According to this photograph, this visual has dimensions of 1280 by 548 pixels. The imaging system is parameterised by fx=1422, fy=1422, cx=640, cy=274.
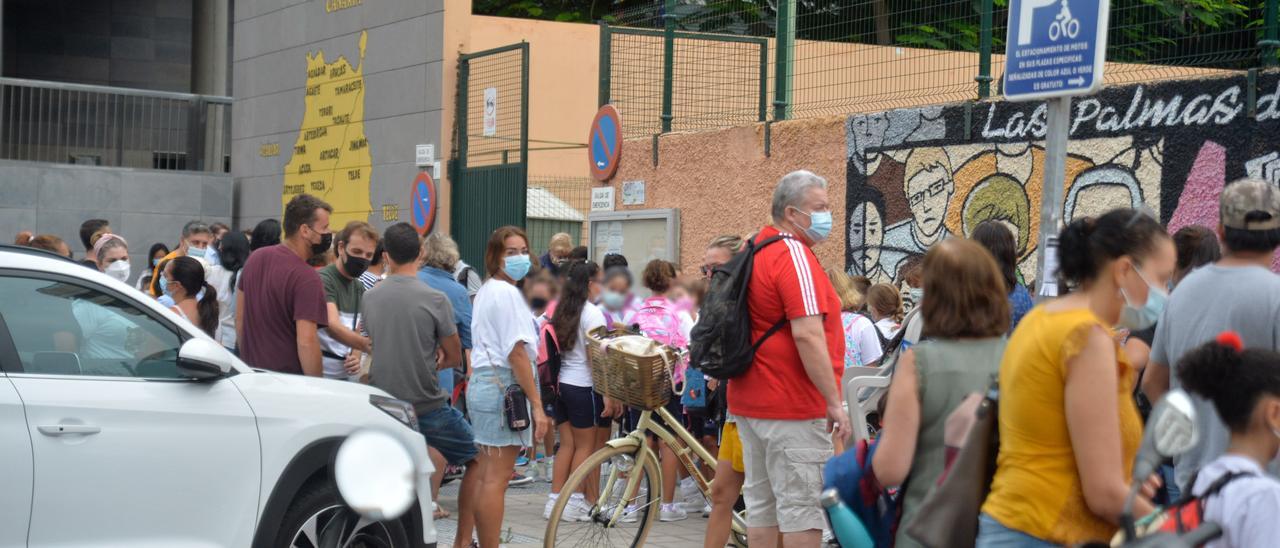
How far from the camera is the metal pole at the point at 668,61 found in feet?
44.1

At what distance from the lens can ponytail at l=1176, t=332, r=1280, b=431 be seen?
3.58 m

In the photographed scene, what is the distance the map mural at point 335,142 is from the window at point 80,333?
12346mm

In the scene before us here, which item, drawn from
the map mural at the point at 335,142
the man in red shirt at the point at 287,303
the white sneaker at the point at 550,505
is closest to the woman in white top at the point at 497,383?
the man in red shirt at the point at 287,303

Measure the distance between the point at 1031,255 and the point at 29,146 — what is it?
16069 millimetres

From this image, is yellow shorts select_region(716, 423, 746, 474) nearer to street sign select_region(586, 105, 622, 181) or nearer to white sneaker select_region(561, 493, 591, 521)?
white sneaker select_region(561, 493, 591, 521)

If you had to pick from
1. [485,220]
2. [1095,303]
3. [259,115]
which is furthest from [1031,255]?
[259,115]

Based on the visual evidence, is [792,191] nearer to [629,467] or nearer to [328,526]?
[629,467]

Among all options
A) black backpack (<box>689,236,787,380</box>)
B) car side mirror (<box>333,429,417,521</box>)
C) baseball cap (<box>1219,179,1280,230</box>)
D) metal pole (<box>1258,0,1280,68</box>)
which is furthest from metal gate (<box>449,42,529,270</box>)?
car side mirror (<box>333,429,417,521</box>)

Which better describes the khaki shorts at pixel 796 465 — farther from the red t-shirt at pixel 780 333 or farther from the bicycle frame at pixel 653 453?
the bicycle frame at pixel 653 453

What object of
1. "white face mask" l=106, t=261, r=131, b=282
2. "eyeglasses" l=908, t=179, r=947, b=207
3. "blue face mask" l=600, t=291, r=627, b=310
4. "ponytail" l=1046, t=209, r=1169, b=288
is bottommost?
"white face mask" l=106, t=261, r=131, b=282

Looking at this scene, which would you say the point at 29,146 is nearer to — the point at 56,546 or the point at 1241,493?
the point at 56,546

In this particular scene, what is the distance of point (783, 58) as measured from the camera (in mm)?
12117

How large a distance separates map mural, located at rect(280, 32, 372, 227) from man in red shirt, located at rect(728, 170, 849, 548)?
12823mm

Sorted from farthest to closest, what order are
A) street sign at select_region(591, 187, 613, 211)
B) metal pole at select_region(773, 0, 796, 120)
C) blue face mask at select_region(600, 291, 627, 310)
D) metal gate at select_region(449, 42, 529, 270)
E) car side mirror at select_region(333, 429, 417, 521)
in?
1. metal gate at select_region(449, 42, 529, 270)
2. street sign at select_region(591, 187, 613, 211)
3. metal pole at select_region(773, 0, 796, 120)
4. blue face mask at select_region(600, 291, 627, 310)
5. car side mirror at select_region(333, 429, 417, 521)
